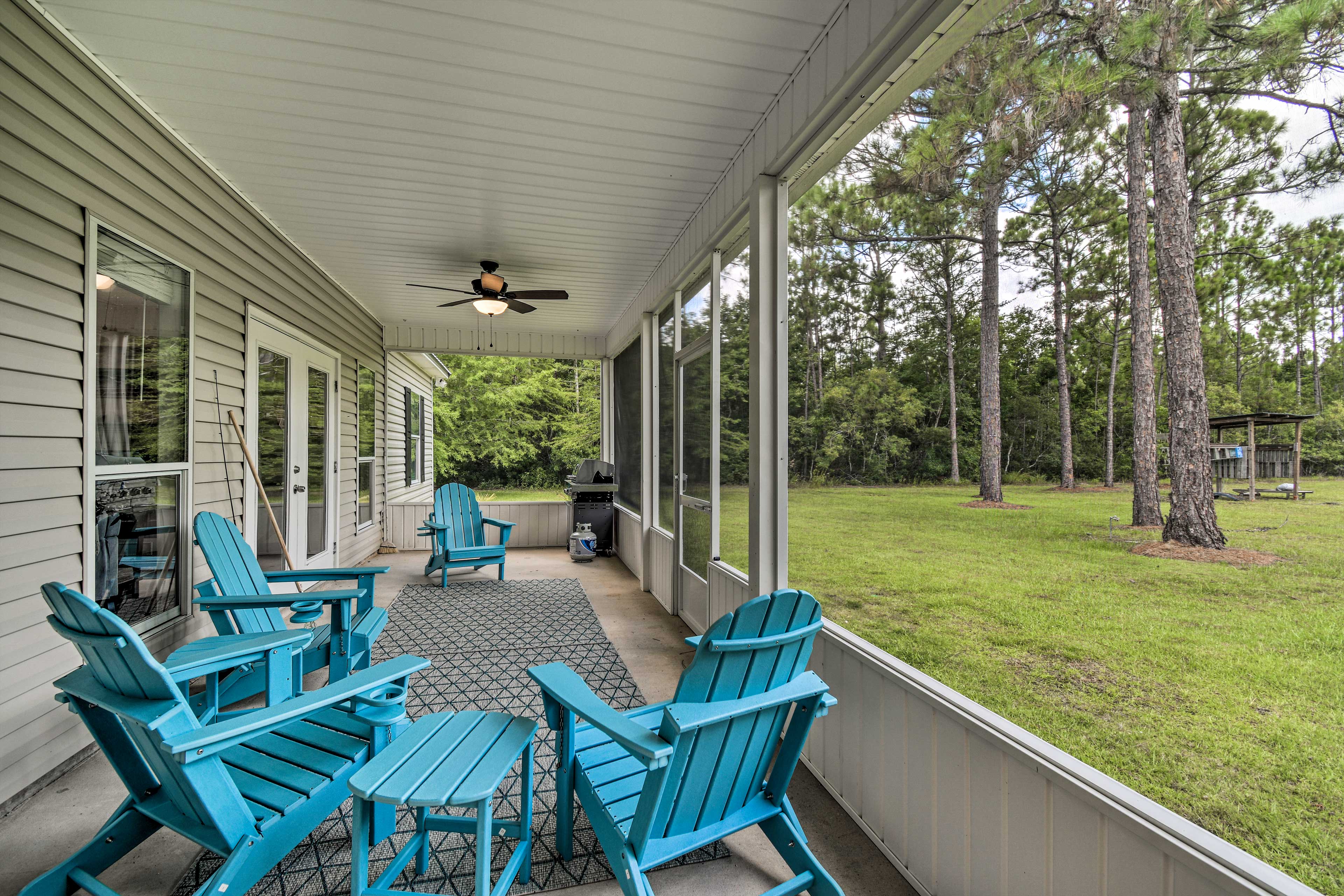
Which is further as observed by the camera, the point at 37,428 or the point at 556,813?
the point at 37,428

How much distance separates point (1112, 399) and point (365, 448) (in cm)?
660

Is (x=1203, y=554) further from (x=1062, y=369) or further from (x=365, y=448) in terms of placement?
(x=365, y=448)

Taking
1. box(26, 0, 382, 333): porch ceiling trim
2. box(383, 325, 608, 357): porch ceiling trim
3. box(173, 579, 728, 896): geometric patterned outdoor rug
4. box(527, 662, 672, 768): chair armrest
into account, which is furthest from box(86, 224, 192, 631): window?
box(383, 325, 608, 357): porch ceiling trim

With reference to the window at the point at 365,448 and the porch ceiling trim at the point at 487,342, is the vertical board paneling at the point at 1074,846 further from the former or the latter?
the porch ceiling trim at the point at 487,342

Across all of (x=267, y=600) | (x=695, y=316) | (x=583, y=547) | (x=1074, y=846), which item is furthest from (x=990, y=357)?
(x=583, y=547)

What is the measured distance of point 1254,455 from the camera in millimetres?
1232

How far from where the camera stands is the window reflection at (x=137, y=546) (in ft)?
7.92

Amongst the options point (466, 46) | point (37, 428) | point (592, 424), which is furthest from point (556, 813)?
point (592, 424)

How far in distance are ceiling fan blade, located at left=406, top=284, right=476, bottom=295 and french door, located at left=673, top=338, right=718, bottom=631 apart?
6.65 feet

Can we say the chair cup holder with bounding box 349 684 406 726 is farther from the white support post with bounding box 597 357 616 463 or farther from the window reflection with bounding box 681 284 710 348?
the white support post with bounding box 597 357 616 463

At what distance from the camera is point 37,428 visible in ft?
6.77

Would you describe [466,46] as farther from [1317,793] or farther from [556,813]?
[1317,793]

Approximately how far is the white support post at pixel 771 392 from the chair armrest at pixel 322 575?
6.19ft

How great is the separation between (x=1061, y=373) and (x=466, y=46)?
94.2 inches
